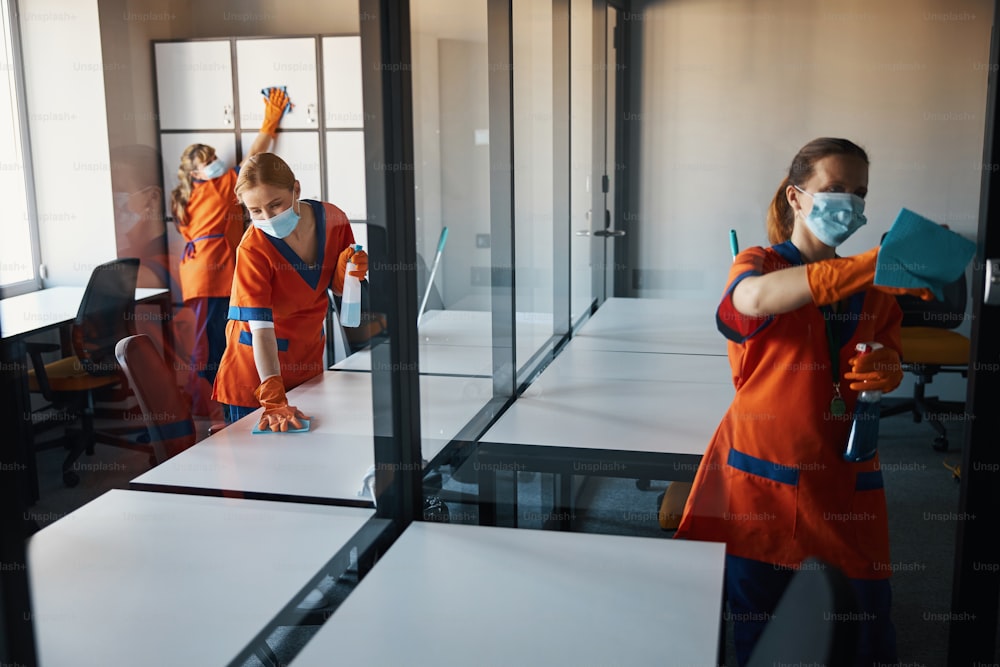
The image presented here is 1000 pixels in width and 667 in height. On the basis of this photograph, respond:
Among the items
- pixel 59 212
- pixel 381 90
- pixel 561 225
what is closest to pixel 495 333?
pixel 561 225

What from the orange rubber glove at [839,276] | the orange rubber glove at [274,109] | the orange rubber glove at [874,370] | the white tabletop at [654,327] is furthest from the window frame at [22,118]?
the orange rubber glove at [874,370]

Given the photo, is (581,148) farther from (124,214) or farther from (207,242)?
(124,214)

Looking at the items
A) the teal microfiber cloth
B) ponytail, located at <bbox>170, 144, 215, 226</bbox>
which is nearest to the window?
ponytail, located at <bbox>170, 144, 215, 226</bbox>

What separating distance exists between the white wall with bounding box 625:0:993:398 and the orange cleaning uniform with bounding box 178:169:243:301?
39.2 inches

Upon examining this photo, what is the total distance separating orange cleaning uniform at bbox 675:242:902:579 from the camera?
1735 mm

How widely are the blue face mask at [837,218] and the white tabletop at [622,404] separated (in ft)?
1.22

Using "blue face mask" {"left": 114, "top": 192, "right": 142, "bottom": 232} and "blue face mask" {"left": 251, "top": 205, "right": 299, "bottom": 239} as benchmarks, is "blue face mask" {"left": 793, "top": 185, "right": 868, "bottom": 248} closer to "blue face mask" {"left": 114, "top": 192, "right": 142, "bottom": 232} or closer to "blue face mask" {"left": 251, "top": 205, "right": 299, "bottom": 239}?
"blue face mask" {"left": 251, "top": 205, "right": 299, "bottom": 239}

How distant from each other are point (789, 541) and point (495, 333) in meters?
1.07

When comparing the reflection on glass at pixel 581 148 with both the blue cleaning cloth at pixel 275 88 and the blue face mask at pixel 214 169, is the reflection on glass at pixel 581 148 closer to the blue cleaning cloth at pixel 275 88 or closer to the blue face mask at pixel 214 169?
the blue cleaning cloth at pixel 275 88

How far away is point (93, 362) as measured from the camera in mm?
2529

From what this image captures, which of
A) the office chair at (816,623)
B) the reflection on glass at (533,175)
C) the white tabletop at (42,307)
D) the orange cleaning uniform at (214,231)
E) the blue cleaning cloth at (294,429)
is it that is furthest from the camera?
the reflection on glass at (533,175)

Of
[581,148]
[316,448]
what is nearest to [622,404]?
[581,148]

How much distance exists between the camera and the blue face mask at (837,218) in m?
1.74

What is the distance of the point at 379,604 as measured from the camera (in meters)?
1.45
